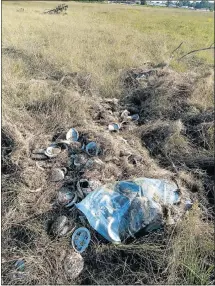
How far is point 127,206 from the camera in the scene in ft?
7.73

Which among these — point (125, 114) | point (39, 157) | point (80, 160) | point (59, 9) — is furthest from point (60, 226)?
point (59, 9)

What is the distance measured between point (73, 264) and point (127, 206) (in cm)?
62

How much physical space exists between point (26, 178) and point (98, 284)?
123 cm

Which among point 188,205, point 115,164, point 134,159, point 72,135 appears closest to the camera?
point 188,205

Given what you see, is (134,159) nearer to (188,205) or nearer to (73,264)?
(188,205)

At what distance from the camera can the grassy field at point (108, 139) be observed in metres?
2.13

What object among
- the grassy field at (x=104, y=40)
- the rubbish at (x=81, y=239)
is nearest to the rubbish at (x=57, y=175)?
the rubbish at (x=81, y=239)

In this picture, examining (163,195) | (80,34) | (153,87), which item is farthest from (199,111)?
(80,34)

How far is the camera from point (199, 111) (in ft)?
14.0

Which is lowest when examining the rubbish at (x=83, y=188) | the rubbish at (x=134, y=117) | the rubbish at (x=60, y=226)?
the rubbish at (x=60, y=226)

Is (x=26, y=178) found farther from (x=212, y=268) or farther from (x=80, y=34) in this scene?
(x=80, y=34)

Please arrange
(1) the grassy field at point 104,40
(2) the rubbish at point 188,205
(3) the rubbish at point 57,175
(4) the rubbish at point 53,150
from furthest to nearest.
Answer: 1. (1) the grassy field at point 104,40
2. (4) the rubbish at point 53,150
3. (3) the rubbish at point 57,175
4. (2) the rubbish at point 188,205

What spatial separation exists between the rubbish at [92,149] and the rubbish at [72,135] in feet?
0.87

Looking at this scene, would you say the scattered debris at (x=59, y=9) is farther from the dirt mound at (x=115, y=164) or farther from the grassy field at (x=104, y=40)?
the dirt mound at (x=115, y=164)
